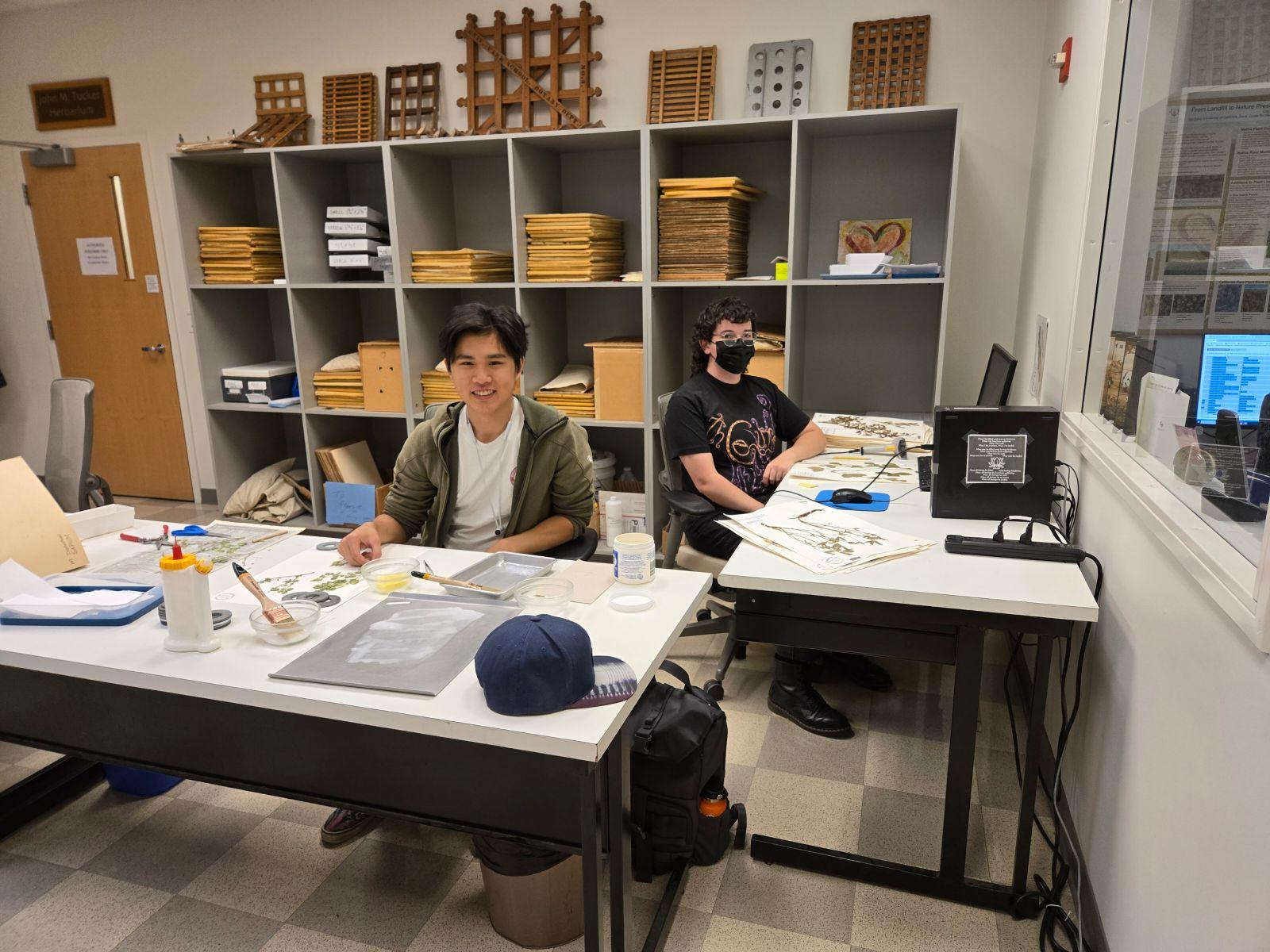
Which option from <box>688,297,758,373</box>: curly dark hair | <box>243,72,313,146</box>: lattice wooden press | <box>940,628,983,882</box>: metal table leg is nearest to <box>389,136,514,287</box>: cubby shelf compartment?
<box>243,72,313,146</box>: lattice wooden press

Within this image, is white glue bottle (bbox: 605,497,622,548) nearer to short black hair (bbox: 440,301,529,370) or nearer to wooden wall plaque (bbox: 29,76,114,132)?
short black hair (bbox: 440,301,529,370)

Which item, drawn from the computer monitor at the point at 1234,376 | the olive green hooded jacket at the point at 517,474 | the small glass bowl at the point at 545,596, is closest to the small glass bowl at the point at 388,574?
the small glass bowl at the point at 545,596

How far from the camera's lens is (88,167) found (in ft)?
15.2

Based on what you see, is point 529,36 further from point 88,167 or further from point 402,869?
point 402,869

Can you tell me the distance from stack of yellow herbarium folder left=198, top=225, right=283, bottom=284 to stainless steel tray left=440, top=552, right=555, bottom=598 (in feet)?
9.74

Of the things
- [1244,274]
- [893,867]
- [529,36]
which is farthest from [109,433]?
[1244,274]

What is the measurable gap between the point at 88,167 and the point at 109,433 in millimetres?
1562

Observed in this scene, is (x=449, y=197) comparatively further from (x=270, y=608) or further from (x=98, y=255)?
(x=270, y=608)

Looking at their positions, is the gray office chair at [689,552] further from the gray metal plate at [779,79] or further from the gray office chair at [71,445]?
the gray office chair at [71,445]

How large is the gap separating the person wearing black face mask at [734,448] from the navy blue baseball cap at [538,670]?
1374 mm

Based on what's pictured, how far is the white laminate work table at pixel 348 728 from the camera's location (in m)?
1.25

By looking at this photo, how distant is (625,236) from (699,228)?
64cm

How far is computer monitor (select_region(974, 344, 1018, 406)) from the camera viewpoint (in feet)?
7.94

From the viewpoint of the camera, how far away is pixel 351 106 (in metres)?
4.07
